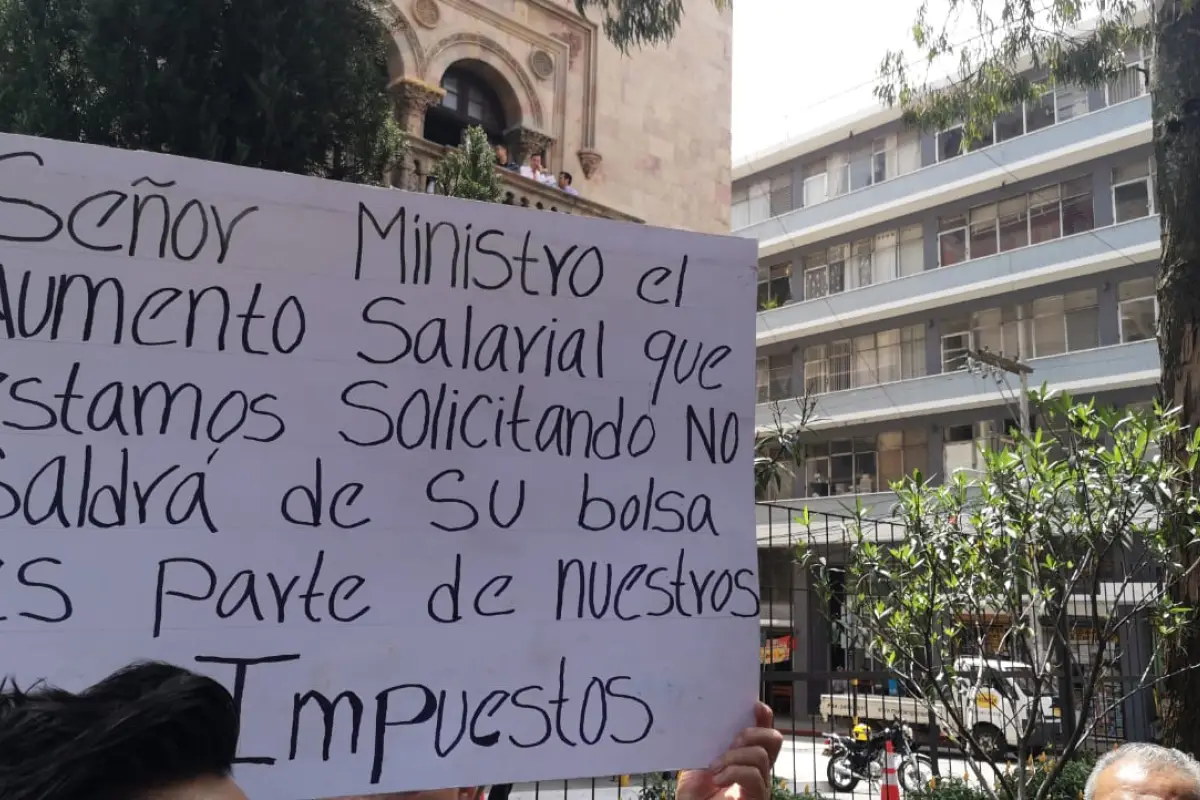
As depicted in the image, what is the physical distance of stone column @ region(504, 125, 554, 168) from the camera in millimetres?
13703

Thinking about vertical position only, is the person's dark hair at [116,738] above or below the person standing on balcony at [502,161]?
below

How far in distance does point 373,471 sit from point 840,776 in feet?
41.5

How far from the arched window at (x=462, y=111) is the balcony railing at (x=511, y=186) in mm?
1673

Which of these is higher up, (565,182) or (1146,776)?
(565,182)

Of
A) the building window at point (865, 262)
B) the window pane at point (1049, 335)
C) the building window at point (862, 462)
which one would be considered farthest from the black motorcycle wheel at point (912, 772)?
the building window at point (865, 262)

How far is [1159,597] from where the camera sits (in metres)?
4.88

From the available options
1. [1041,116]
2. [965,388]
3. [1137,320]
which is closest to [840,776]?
[965,388]

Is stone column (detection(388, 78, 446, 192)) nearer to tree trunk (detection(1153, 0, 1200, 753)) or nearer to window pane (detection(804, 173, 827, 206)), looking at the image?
tree trunk (detection(1153, 0, 1200, 753))

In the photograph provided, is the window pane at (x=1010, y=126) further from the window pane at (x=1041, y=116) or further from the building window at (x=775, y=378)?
the building window at (x=775, y=378)

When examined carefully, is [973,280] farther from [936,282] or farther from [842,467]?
[842,467]

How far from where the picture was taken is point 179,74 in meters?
4.15

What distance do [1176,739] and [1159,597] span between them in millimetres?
697

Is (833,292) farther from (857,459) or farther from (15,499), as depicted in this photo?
(15,499)

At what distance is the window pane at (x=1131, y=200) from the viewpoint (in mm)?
22844
